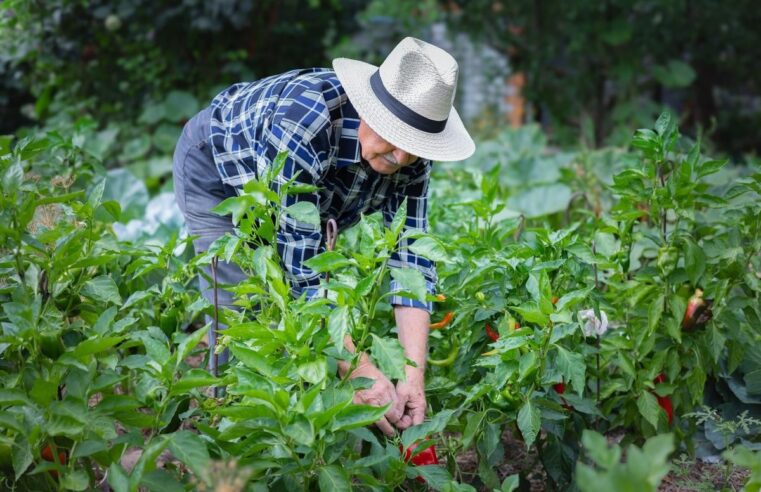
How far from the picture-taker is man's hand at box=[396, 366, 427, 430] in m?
2.07

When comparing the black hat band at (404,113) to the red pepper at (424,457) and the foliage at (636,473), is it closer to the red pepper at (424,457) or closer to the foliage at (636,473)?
Answer: the red pepper at (424,457)

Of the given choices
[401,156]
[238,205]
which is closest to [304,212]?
[238,205]

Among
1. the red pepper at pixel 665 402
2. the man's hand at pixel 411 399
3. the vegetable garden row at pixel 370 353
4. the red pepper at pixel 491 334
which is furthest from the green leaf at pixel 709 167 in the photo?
the man's hand at pixel 411 399

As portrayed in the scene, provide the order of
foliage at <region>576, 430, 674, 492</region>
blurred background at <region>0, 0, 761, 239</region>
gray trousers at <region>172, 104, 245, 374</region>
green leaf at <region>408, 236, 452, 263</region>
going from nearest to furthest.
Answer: foliage at <region>576, 430, 674, 492</region>
green leaf at <region>408, 236, 452, 263</region>
gray trousers at <region>172, 104, 245, 374</region>
blurred background at <region>0, 0, 761, 239</region>

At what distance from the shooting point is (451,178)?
4230mm

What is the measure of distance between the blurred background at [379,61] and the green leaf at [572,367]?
98.3 inches

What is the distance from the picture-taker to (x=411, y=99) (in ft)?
6.92

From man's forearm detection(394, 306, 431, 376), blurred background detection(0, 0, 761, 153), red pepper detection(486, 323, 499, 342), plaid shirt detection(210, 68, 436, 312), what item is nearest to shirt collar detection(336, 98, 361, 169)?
plaid shirt detection(210, 68, 436, 312)

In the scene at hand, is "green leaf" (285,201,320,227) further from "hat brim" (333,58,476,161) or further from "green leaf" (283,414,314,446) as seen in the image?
"green leaf" (283,414,314,446)

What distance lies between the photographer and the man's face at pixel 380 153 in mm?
2129

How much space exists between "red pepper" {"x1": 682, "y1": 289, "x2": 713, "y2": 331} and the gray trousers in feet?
4.04

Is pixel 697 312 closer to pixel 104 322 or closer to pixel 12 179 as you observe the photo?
pixel 104 322

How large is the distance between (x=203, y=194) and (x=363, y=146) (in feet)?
Result: 2.19

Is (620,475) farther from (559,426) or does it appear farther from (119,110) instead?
(119,110)
